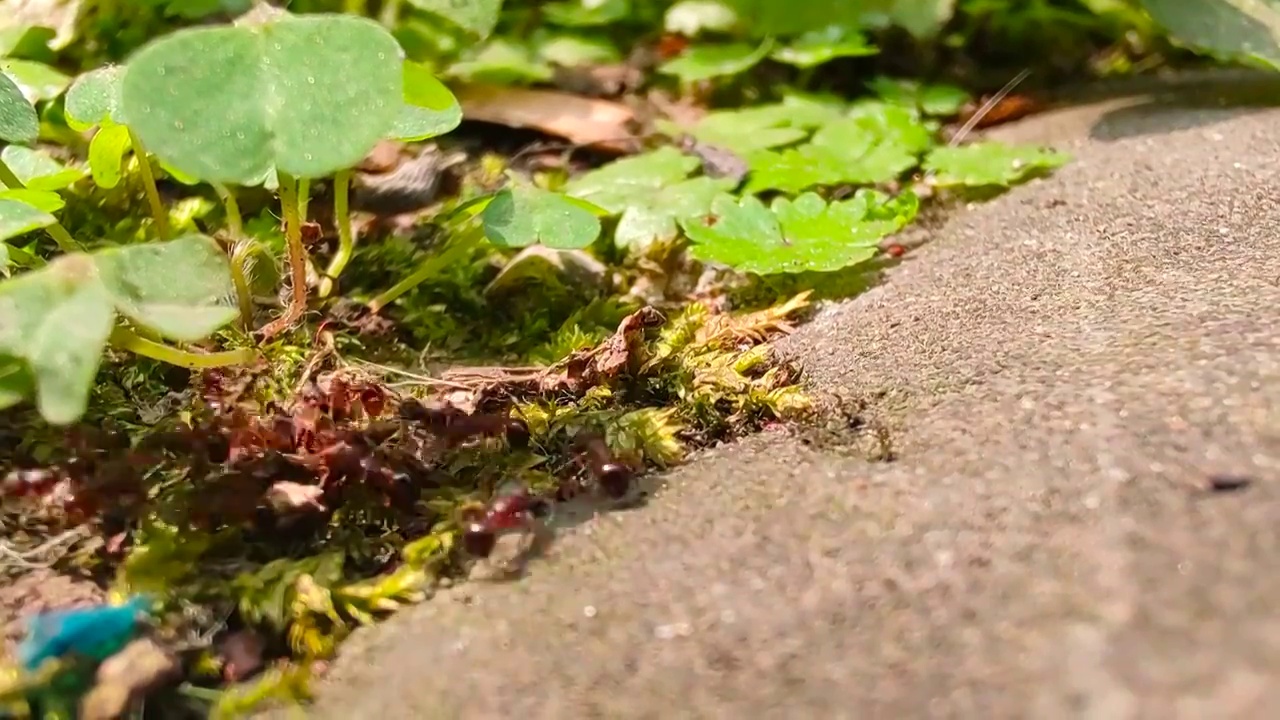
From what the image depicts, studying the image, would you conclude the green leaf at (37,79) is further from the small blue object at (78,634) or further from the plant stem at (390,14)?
the small blue object at (78,634)

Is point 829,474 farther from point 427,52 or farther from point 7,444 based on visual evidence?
point 427,52

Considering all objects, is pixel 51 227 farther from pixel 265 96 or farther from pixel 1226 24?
pixel 1226 24

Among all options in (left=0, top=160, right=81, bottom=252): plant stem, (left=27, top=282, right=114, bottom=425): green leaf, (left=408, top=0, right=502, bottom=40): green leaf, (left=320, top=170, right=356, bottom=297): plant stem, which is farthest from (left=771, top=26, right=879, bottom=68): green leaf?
(left=27, top=282, right=114, bottom=425): green leaf

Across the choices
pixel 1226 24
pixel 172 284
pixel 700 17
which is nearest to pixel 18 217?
pixel 172 284

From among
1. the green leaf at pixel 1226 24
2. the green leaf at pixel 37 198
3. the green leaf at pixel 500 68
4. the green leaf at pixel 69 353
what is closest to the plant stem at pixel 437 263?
the green leaf at pixel 37 198

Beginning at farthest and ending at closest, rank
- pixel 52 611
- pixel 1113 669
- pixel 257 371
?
pixel 257 371
pixel 52 611
pixel 1113 669

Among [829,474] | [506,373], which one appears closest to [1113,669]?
[829,474]
